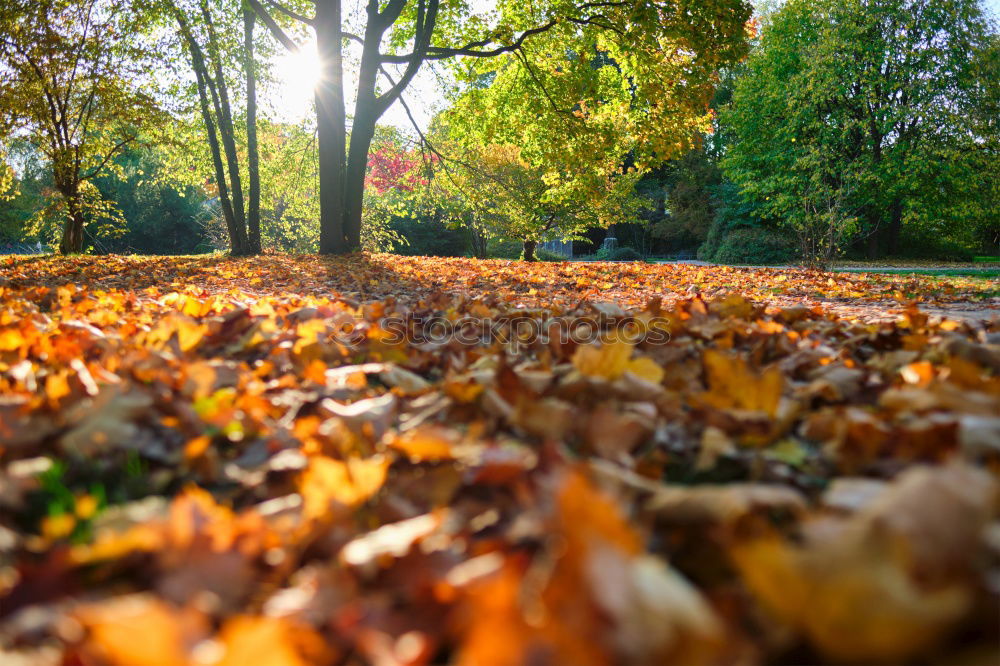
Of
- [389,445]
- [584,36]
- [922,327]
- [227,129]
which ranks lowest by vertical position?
[389,445]

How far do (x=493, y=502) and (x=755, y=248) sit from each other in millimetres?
23232

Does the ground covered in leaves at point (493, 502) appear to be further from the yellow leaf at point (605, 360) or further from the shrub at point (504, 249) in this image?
the shrub at point (504, 249)

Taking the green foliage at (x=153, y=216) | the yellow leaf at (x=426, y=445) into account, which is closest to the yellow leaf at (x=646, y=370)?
the yellow leaf at (x=426, y=445)

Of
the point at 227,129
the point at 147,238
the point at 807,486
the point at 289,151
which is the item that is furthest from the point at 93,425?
the point at 147,238

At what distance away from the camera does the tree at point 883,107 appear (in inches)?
755

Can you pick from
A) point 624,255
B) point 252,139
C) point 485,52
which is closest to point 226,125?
point 252,139

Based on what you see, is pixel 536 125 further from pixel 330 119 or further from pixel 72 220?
pixel 72 220

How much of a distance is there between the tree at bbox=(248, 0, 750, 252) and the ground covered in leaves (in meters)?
8.70

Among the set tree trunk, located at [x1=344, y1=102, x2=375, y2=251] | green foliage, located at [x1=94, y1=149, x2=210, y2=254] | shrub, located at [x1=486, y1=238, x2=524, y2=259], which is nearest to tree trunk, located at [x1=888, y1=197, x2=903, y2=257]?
shrub, located at [x1=486, y1=238, x2=524, y2=259]

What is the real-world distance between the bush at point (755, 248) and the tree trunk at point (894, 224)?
4.56 m

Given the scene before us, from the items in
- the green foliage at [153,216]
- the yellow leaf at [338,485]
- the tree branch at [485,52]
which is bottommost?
the yellow leaf at [338,485]

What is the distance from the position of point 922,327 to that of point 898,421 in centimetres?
140

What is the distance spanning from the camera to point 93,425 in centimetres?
114

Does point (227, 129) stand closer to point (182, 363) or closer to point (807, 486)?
point (182, 363)
